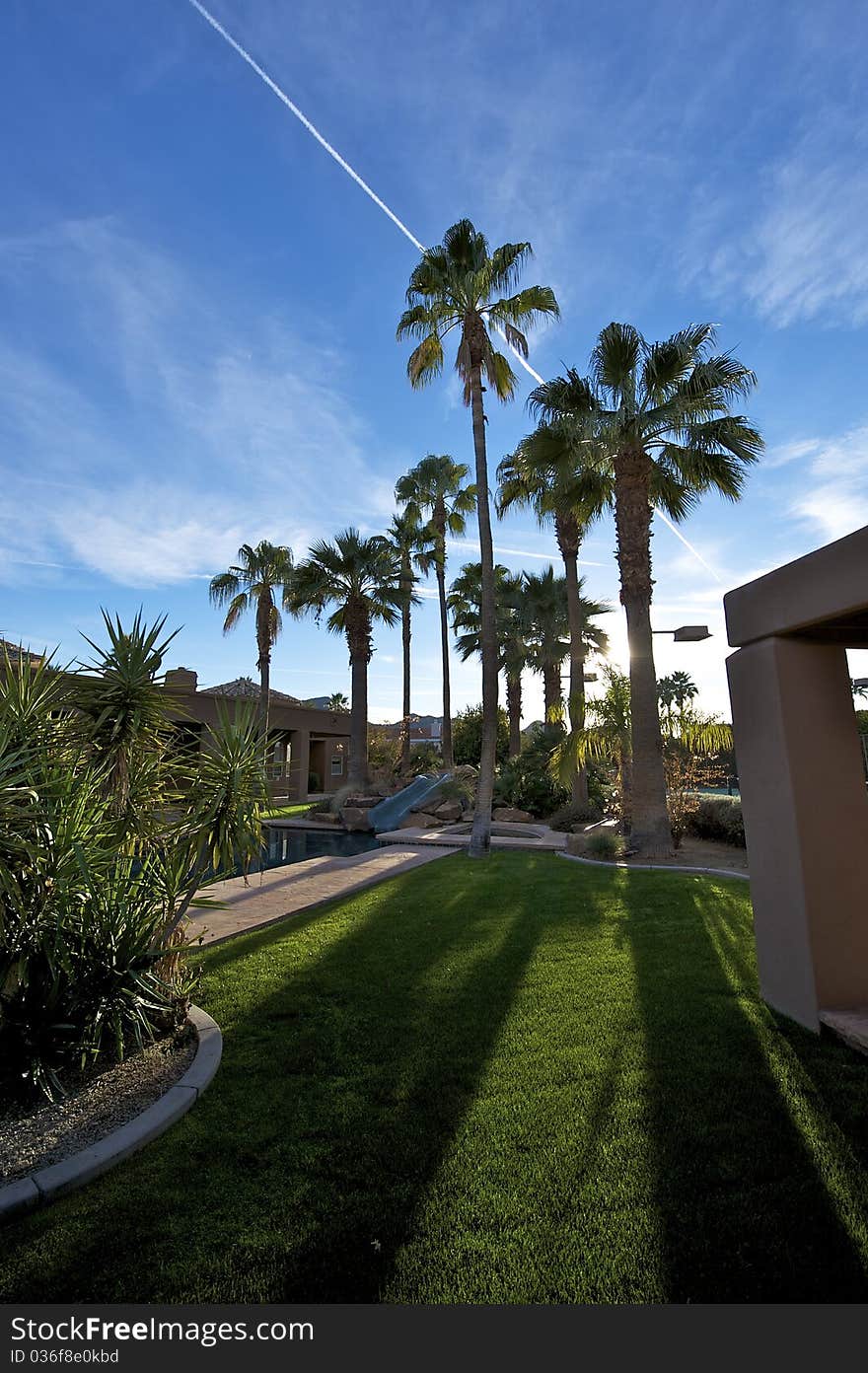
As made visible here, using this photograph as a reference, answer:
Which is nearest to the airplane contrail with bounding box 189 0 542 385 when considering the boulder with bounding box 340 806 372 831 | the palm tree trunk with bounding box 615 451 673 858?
the palm tree trunk with bounding box 615 451 673 858

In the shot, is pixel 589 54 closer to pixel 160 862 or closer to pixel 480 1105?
pixel 160 862

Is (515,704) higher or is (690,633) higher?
(515,704)

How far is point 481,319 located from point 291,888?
12402 mm

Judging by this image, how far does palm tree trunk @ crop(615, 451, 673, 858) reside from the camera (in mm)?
10992

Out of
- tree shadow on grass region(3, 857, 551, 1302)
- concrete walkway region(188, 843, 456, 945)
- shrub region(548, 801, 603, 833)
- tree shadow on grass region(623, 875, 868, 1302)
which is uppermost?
shrub region(548, 801, 603, 833)

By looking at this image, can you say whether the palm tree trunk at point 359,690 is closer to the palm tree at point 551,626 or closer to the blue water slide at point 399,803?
the blue water slide at point 399,803

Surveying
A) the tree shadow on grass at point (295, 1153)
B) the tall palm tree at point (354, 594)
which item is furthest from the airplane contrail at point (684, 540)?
the tall palm tree at point (354, 594)

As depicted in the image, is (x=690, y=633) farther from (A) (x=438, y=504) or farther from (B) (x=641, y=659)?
(A) (x=438, y=504)

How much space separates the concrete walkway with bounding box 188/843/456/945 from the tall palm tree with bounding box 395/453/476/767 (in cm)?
1505

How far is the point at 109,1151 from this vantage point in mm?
2953

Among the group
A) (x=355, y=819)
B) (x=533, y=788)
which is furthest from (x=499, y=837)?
(x=355, y=819)

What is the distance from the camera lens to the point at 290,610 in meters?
25.4

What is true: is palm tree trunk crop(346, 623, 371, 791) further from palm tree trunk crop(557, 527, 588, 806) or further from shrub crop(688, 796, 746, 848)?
shrub crop(688, 796, 746, 848)

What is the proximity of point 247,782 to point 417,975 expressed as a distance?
2521mm
